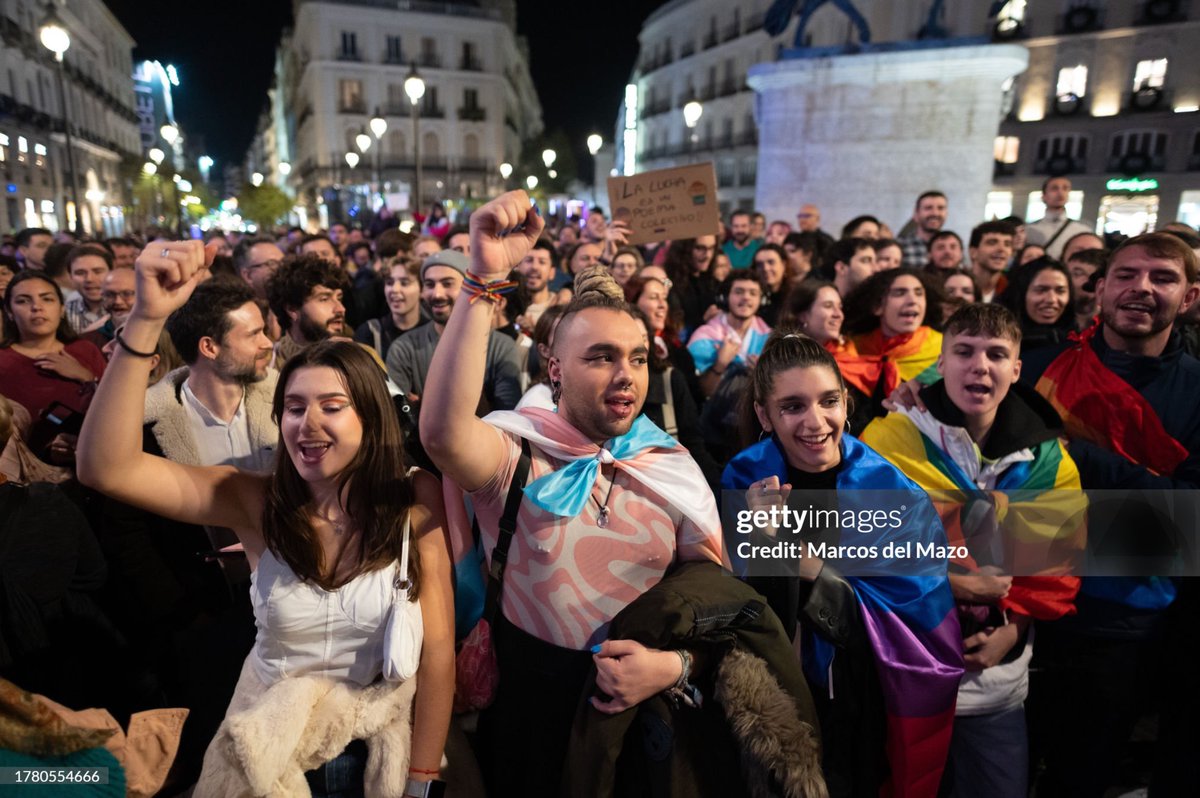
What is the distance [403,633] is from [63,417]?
254 cm

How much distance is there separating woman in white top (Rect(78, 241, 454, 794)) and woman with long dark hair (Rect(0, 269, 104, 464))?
168 cm

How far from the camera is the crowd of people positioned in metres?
1.78

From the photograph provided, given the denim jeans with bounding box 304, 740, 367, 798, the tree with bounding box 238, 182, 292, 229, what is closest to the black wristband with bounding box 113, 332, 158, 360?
the denim jeans with bounding box 304, 740, 367, 798

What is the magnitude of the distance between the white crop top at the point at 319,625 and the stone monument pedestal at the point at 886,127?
442 inches

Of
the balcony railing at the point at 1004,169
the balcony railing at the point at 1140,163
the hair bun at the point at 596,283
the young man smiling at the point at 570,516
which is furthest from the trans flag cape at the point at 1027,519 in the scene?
the balcony railing at the point at 1004,169

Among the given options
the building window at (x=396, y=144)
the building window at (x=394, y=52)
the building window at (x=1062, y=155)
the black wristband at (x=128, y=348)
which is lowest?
the black wristband at (x=128, y=348)

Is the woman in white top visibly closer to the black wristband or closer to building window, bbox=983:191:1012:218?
the black wristband

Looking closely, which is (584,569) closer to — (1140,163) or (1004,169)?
(1140,163)

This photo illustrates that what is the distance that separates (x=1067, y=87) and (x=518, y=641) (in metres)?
39.9

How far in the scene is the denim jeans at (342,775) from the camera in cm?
193

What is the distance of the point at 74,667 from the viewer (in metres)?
2.47

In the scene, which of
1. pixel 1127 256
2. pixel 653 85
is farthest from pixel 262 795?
pixel 653 85

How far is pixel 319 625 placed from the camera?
6.45 ft

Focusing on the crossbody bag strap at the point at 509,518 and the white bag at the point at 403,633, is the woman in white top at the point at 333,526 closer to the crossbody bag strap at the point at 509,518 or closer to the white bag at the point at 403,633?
the white bag at the point at 403,633
